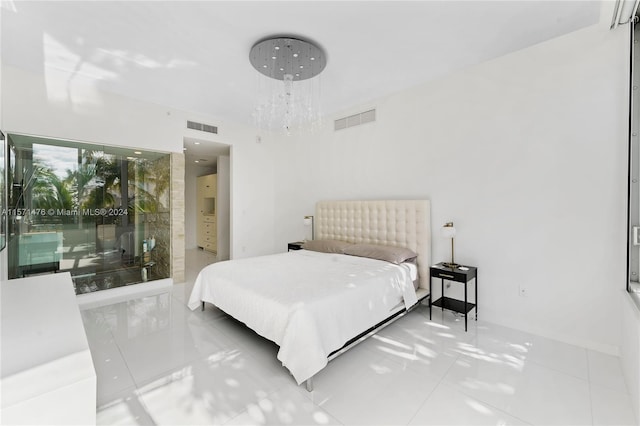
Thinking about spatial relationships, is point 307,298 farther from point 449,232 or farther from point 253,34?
point 253,34

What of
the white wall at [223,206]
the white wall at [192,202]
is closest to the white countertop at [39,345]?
the white wall at [223,206]

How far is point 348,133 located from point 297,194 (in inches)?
65.1

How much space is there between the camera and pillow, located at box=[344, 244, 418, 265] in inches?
136

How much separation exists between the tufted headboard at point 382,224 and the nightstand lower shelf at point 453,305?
286 mm

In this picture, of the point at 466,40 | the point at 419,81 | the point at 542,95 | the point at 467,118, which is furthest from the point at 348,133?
the point at 542,95

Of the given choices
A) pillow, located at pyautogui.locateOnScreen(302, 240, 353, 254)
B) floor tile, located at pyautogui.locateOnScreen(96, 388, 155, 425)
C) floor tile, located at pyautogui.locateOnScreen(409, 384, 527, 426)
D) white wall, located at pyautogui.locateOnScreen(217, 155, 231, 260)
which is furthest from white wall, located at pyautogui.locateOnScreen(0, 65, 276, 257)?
floor tile, located at pyautogui.locateOnScreen(409, 384, 527, 426)

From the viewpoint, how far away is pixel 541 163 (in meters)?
2.89

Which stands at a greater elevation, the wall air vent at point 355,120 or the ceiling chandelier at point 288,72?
the ceiling chandelier at point 288,72

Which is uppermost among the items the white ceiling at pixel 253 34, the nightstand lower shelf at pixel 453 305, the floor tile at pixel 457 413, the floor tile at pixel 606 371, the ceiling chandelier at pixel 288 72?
the white ceiling at pixel 253 34

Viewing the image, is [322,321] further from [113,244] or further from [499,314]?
[113,244]

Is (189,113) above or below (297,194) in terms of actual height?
above

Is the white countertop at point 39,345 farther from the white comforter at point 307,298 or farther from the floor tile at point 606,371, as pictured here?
the floor tile at point 606,371

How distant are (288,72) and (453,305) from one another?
3359mm

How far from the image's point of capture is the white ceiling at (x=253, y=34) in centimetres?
240
